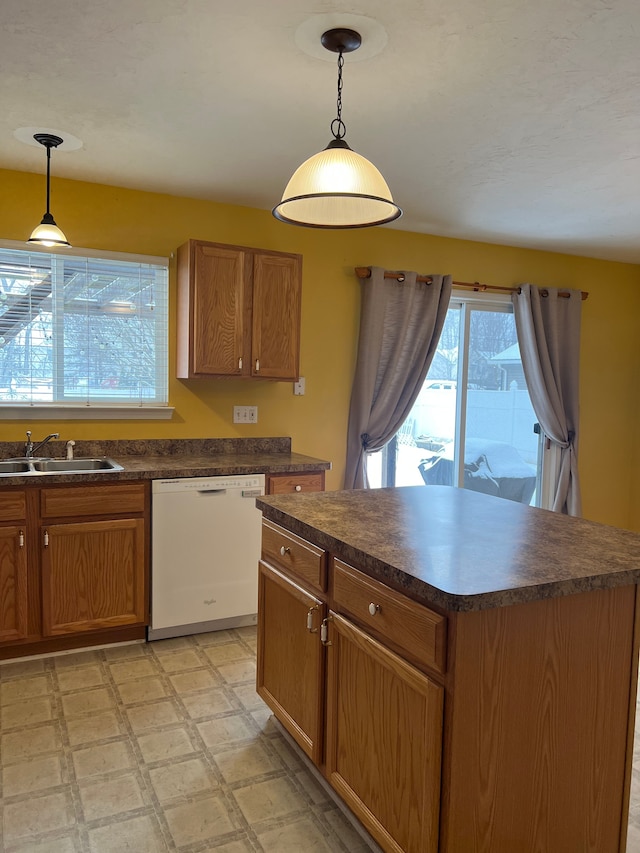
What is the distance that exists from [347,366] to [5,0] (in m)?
2.84

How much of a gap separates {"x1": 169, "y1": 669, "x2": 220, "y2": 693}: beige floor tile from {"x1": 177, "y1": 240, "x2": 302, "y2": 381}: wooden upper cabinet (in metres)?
1.54

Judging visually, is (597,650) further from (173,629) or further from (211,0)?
(173,629)

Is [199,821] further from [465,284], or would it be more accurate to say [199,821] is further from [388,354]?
[465,284]

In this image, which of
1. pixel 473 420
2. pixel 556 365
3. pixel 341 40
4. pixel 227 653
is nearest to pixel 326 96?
pixel 341 40

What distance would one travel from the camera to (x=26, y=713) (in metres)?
2.56

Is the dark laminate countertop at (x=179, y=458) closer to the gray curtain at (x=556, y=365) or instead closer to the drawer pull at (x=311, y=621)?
the drawer pull at (x=311, y=621)

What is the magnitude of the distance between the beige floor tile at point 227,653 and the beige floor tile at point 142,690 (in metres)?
0.32

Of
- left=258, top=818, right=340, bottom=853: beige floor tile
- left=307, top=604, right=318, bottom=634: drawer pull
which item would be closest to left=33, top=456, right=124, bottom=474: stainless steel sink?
left=307, top=604, right=318, bottom=634: drawer pull

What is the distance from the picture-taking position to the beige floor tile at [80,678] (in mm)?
2805

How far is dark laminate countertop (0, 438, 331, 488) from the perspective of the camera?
3023mm

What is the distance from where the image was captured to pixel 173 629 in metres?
3.31

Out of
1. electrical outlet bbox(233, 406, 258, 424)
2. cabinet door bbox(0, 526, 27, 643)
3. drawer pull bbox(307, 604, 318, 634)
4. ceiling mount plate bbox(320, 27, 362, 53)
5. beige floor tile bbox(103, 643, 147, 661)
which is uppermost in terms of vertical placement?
ceiling mount plate bbox(320, 27, 362, 53)

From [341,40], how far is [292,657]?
2.02 meters

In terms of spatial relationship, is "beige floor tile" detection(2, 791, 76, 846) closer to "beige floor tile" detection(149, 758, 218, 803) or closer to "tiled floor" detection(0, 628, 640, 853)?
"tiled floor" detection(0, 628, 640, 853)
